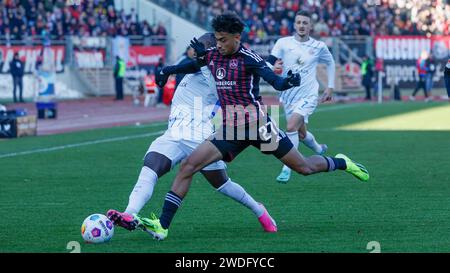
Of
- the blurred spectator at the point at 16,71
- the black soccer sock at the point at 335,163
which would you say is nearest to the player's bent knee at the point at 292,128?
the black soccer sock at the point at 335,163

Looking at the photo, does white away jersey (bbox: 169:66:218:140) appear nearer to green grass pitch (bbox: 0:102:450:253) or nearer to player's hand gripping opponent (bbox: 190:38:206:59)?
player's hand gripping opponent (bbox: 190:38:206:59)

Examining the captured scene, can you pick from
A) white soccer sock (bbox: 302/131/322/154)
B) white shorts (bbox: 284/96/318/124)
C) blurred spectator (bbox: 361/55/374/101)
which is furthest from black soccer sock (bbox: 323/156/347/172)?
blurred spectator (bbox: 361/55/374/101)

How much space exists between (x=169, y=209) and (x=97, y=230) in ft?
2.39

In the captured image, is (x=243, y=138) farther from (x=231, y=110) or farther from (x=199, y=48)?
(x=199, y=48)

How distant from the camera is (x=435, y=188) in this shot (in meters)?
14.3

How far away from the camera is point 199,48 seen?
10.3m

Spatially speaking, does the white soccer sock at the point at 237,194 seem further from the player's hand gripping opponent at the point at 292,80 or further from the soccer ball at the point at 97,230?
the player's hand gripping opponent at the point at 292,80

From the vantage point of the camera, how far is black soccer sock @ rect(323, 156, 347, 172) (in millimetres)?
11383

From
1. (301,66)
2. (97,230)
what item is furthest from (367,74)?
(97,230)

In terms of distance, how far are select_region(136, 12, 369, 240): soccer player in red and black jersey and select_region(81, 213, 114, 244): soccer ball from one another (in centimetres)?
37

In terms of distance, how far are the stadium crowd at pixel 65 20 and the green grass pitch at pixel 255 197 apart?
21.6 meters

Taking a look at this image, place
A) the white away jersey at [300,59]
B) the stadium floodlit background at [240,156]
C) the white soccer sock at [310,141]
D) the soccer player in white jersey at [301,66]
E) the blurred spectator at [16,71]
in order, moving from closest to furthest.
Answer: the stadium floodlit background at [240,156], the soccer player in white jersey at [301,66], the white away jersey at [300,59], the white soccer sock at [310,141], the blurred spectator at [16,71]

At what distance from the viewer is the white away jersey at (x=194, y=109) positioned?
35.3 feet
